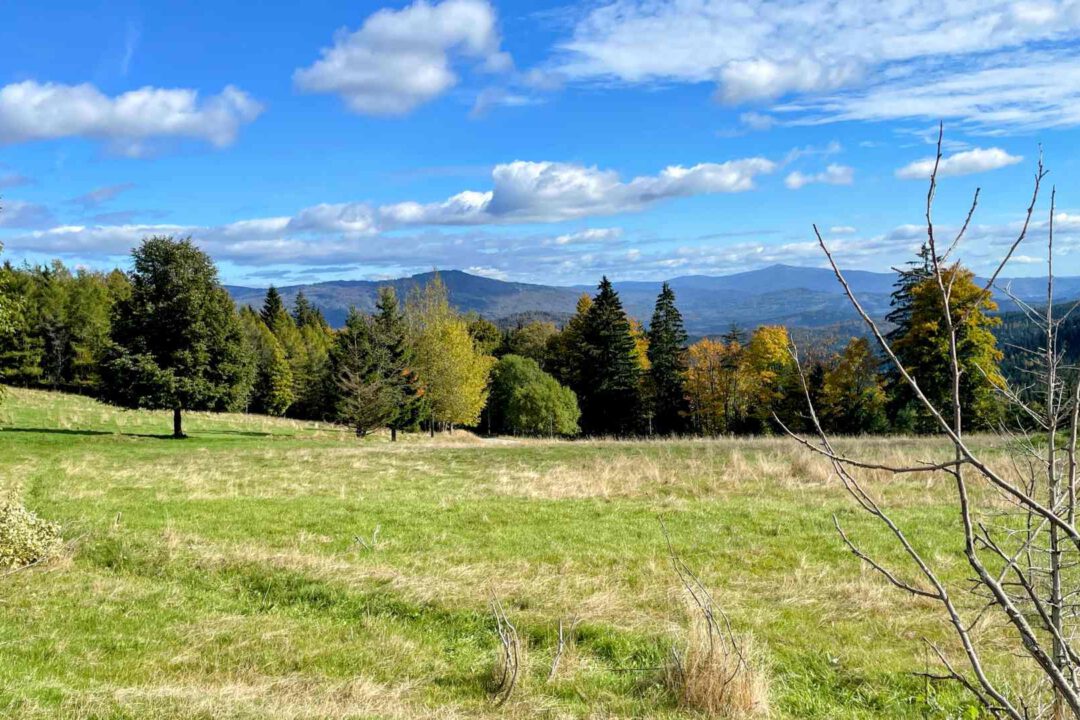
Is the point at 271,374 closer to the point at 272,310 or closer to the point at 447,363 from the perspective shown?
the point at 272,310

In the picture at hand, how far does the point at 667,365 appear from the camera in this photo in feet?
185

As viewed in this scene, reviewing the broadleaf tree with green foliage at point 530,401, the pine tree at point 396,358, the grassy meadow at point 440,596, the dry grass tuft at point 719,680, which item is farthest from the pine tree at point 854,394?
the dry grass tuft at point 719,680

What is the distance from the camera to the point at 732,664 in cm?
575

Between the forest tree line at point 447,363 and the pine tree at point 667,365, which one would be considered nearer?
the forest tree line at point 447,363

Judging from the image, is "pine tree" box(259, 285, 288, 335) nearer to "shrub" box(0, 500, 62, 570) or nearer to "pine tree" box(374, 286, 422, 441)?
"pine tree" box(374, 286, 422, 441)

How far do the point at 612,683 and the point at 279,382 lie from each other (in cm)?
7011

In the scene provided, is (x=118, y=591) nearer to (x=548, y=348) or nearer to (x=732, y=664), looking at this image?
(x=732, y=664)

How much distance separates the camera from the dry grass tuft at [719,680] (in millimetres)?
5531

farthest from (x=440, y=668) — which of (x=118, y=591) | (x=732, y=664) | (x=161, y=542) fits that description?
(x=161, y=542)

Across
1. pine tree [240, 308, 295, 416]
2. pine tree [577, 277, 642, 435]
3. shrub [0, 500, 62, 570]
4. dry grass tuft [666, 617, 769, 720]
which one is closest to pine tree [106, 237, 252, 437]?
shrub [0, 500, 62, 570]

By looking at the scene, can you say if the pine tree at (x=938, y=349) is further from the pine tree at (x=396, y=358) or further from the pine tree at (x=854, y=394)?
the pine tree at (x=396, y=358)

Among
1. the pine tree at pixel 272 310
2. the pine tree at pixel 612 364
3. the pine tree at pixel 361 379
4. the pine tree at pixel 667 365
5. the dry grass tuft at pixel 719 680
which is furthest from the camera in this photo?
the pine tree at pixel 272 310

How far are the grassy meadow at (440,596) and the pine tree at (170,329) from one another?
1387 centimetres

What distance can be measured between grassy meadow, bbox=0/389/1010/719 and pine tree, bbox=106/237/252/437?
13871mm
